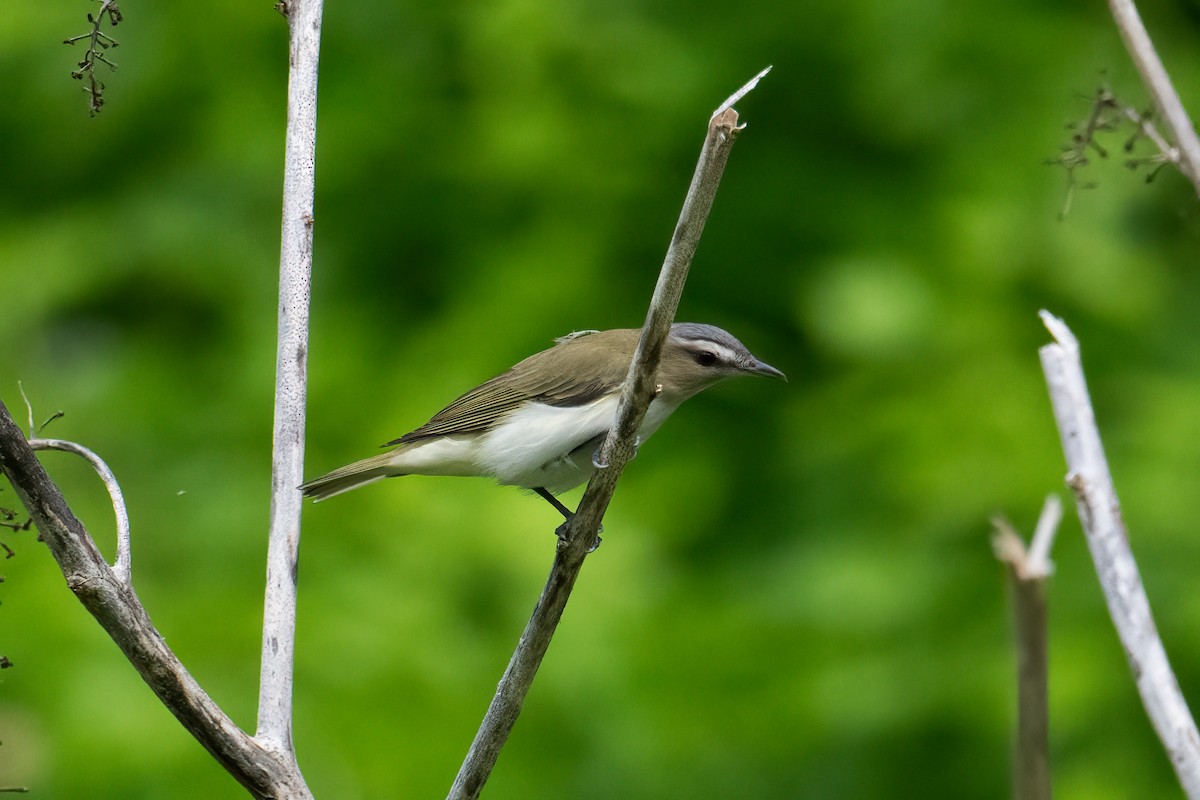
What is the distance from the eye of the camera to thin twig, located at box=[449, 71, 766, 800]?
174 cm

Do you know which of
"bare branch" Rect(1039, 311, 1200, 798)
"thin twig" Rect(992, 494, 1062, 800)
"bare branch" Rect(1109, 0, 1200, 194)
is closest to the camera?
"thin twig" Rect(992, 494, 1062, 800)

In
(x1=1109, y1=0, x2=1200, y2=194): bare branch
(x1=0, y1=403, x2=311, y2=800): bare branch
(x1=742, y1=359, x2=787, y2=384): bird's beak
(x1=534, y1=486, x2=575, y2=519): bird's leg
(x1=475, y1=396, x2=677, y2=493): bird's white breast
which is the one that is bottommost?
(x1=534, y1=486, x2=575, y2=519): bird's leg

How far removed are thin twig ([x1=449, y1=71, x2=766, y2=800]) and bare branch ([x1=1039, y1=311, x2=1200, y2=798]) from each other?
0.50m

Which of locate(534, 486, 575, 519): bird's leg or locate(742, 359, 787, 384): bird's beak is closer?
locate(742, 359, 787, 384): bird's beak

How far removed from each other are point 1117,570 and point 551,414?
6.27ft

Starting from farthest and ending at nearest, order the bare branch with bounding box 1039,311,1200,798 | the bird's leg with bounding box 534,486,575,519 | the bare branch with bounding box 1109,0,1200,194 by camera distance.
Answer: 1. the bird's leg with bounding box 534,486,575,519
2. the bare branch with bounding box 1109,0,1200,194
3. the bare branch with bounding box 1039,311,1200,798

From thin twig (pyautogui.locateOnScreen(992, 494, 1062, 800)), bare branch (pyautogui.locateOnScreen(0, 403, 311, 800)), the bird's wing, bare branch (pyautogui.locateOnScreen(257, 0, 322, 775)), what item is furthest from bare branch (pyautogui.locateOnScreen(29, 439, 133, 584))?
the bird's wing

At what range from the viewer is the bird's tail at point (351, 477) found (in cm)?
341

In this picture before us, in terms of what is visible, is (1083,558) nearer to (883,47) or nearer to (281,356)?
(883,47)

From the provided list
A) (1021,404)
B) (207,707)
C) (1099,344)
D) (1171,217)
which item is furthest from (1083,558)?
(207,707)

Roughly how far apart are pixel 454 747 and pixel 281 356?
1912 millimetres

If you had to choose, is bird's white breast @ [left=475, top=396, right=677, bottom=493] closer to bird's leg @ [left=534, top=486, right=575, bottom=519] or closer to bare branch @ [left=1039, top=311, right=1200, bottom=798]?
bird's leg @ [left=534, top=486, right=575, bottom=519]

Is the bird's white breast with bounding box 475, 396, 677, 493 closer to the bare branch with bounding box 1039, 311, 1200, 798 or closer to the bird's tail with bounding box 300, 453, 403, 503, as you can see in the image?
the bird's tail with bounding box 300, 453, 403, 503

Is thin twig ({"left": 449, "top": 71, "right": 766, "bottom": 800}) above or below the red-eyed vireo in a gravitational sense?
above
